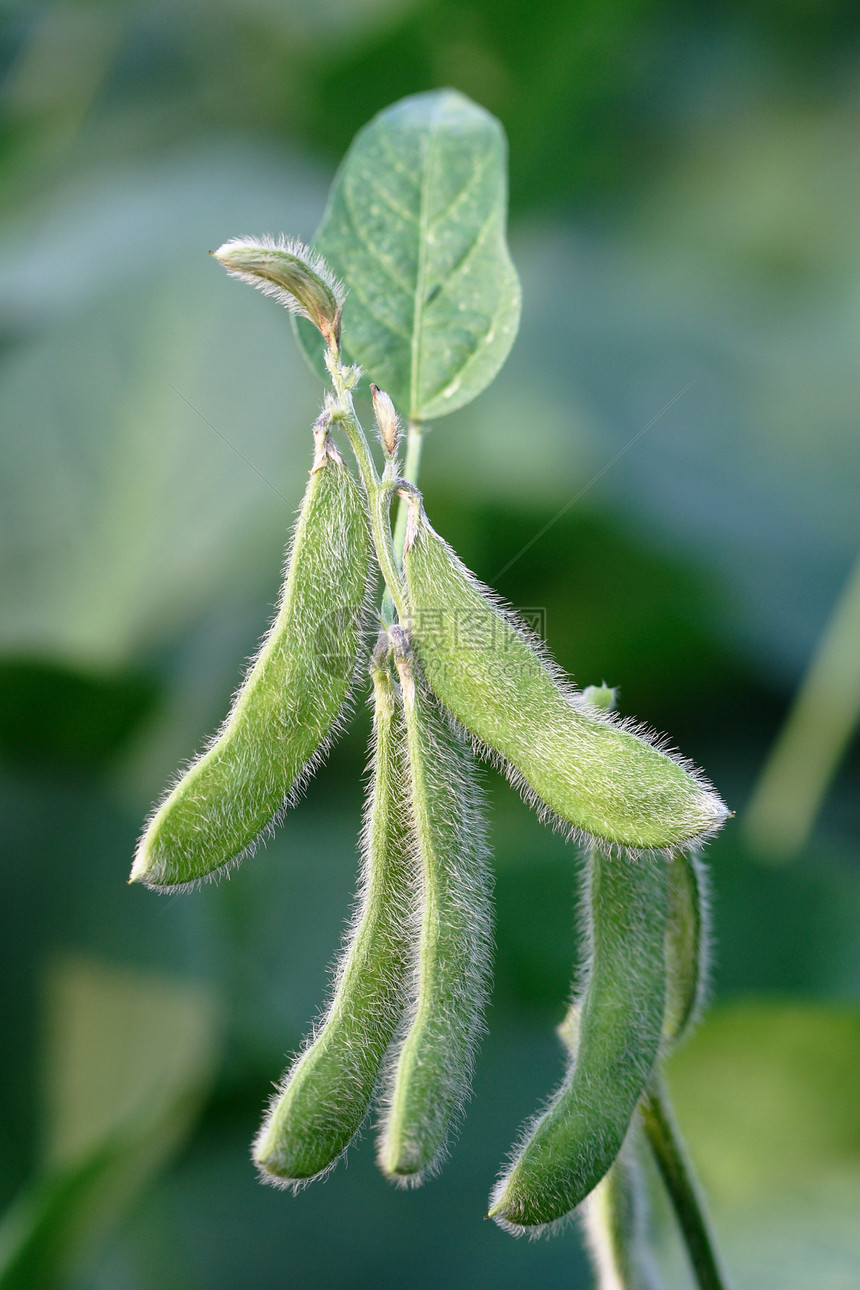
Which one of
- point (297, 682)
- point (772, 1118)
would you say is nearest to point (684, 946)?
point (297, 682)

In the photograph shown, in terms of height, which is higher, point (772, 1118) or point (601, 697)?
point (601, 697)

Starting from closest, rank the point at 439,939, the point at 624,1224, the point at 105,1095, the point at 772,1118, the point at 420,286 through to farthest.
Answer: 1. the point at 439,939
2. the point at 624,1224
3. the point at 420,286
4. the point at 772,1118
5. the point at 105,1095

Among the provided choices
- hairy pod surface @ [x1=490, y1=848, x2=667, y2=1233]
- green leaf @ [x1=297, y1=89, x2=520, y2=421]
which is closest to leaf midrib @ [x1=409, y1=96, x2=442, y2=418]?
green leaf @ [x1=297, y1=89, x2=520, y2=421]

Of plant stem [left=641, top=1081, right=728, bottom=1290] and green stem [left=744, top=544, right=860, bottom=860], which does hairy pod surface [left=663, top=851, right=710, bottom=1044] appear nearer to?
plant stem [left=641, top=1081, right=728, bottom=1290]

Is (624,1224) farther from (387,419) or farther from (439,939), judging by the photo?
(387,419)

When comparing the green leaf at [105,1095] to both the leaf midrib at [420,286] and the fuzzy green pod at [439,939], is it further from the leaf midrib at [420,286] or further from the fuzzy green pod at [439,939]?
the leaf midrib at [420,286]

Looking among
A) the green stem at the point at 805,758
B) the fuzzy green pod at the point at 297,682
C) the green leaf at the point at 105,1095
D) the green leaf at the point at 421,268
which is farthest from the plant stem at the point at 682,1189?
the green stem at the point at 805,758

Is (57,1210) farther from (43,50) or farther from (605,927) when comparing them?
(43,50)
